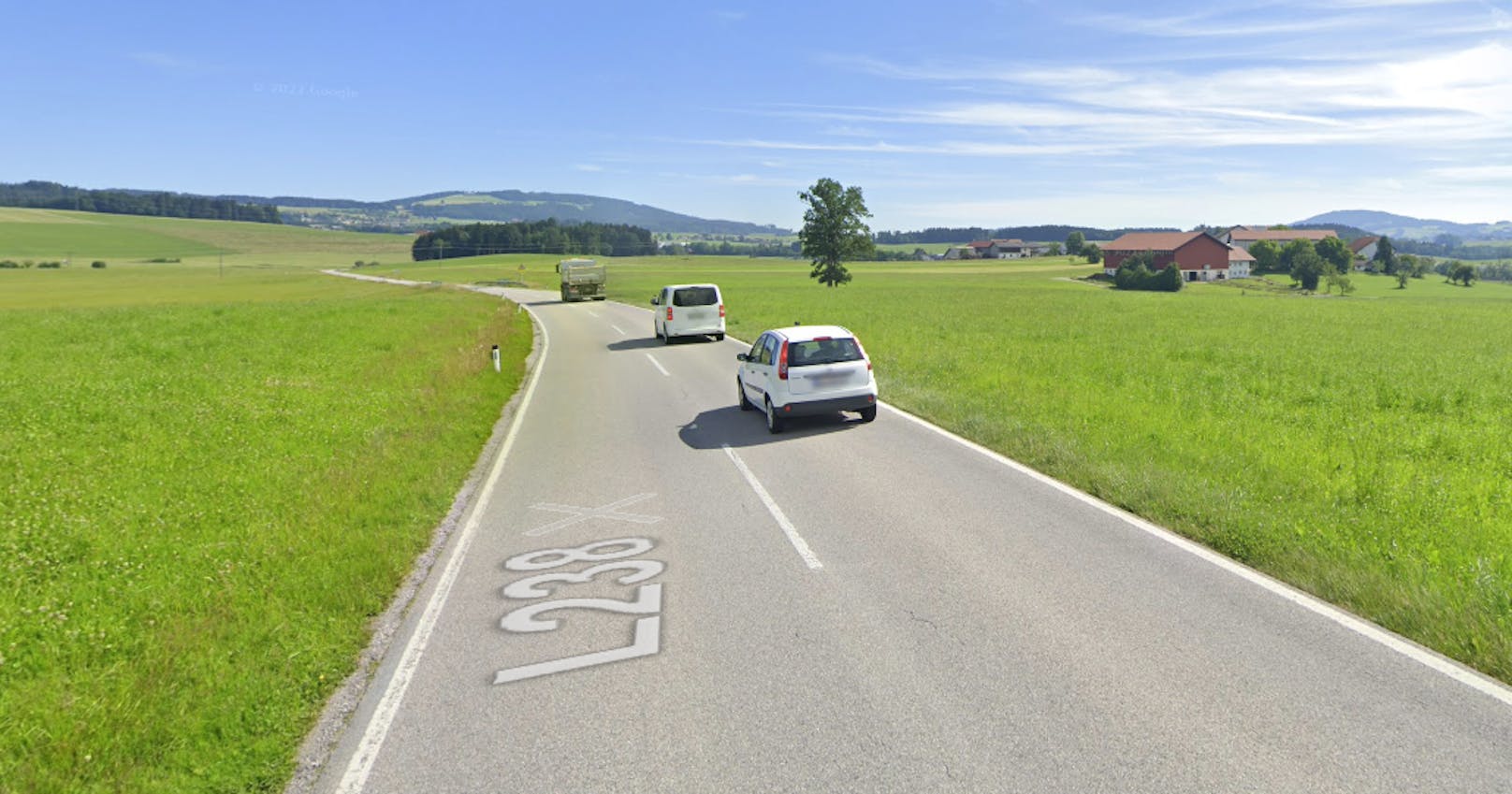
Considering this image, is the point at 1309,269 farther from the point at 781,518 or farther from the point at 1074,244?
the point at 781,518

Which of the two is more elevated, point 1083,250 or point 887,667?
point 1083,250

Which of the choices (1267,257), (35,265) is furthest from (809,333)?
(35,265)

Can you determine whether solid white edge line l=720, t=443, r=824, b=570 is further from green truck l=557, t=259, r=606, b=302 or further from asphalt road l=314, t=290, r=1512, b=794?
green truck l=557, t=259, r=606, b=302

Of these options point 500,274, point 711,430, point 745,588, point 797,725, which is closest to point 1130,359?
point 711,430

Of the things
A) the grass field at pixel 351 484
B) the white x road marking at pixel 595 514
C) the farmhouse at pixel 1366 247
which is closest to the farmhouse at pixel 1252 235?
the farmhouse at pixel 1366 247

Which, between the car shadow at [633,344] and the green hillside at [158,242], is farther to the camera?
the green hillside at [158,242]

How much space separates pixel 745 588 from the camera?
641 centimetres

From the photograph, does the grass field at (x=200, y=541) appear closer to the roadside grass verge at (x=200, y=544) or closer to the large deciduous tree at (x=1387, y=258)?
Answer: the roadside grass verge at (x=200, y=544)

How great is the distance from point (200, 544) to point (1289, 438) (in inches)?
523

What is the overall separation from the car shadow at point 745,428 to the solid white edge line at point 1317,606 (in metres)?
4.18

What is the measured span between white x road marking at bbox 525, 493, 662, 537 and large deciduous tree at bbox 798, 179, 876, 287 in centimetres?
7526

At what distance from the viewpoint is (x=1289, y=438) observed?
11016 mm

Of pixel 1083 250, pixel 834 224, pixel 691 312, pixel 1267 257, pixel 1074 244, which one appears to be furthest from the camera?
pixel 1074 244

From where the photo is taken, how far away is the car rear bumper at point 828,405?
12.5 meters
